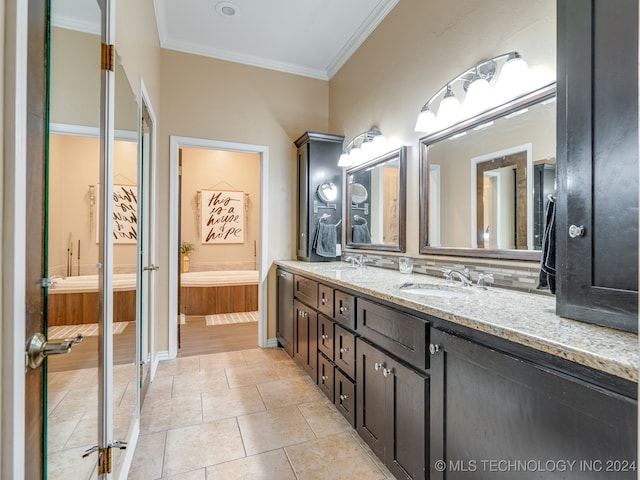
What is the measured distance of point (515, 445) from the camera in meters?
0.97

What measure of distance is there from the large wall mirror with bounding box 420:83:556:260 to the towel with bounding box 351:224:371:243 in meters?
0.77

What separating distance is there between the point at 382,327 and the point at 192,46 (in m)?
3.27

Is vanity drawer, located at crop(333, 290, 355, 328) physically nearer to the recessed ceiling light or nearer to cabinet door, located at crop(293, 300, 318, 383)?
cabinet door, located at crop(293, 300, 318, 383)

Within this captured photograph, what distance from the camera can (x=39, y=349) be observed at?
734mm

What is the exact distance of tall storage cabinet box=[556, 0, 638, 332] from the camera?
2.92ft

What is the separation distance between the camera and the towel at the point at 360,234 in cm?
307

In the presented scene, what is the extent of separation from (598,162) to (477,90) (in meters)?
1.08

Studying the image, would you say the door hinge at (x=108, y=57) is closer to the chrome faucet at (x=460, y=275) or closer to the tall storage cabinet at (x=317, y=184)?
the chrome faucet at (x=460, y=275)

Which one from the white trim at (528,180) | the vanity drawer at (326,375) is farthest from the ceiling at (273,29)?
the vanity drawer at (326,375)

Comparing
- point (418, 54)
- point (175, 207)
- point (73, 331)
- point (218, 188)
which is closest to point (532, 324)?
point (73, 331)

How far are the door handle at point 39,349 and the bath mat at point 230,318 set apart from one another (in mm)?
3713

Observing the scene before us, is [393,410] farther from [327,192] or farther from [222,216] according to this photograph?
[222,216]

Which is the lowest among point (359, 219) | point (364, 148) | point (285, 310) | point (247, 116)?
point (285, 310)

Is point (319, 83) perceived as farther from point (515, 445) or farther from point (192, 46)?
point (515, 445)
